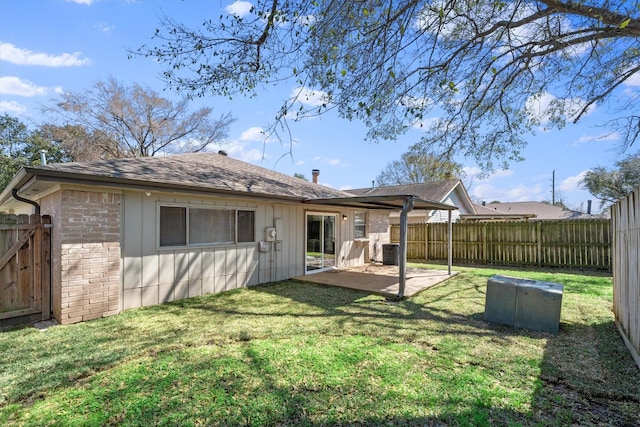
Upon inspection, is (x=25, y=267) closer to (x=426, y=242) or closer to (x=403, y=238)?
(x=403, y=238)

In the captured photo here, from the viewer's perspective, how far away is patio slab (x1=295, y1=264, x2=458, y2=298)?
7805mm

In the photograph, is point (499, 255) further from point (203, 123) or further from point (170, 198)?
point (203, 123)

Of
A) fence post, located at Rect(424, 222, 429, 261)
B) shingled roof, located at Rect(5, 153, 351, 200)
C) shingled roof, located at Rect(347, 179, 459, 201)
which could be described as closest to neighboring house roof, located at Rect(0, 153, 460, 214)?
shingled roof, located at Rect(5, 153, 351, 200)

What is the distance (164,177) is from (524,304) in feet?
22.8

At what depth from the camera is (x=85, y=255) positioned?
5.46 m

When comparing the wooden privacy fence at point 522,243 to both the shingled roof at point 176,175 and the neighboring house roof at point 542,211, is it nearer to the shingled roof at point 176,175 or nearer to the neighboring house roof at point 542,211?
the shingled roof at point 176,175

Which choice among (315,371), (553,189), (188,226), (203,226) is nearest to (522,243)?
(203,226)

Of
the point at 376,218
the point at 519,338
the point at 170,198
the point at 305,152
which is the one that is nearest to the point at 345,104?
the point at 305,152

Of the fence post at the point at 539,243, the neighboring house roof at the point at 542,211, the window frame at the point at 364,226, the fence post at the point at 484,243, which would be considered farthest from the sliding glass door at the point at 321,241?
the neighboring house roof at the point at 542,211

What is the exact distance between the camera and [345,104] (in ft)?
20.7

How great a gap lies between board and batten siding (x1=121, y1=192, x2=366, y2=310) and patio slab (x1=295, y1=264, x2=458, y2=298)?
1073 mm

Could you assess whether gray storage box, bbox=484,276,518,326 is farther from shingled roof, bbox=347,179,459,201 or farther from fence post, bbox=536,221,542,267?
shingled roof, bbox=347,179,459,201

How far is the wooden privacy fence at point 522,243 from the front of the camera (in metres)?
11.4

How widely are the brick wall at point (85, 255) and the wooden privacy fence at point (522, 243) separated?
40.9ft
